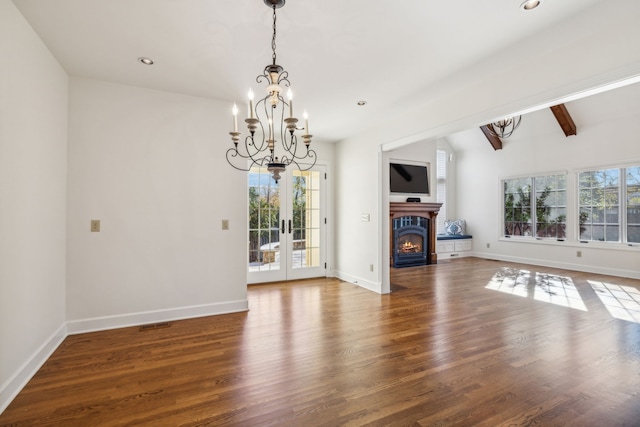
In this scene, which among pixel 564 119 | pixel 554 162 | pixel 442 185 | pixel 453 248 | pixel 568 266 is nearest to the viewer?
pixel 564 119

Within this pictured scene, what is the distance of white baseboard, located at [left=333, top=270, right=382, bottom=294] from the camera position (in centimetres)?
486

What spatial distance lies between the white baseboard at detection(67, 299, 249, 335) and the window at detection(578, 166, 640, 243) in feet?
24.2

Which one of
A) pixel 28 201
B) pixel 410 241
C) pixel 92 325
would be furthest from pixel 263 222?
pixel 410 241

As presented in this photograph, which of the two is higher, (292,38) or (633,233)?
(292,38)

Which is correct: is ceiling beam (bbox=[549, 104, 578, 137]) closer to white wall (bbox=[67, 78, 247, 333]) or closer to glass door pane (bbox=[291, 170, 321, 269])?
glass door pane (bbox=[291, 170, 321, 269])

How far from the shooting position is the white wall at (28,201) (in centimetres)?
204

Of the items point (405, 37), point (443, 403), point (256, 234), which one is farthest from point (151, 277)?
point (405, 37)

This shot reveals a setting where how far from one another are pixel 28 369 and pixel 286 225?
3728 millimetres

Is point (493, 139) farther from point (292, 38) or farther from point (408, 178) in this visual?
point (292, 38)

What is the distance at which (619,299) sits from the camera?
14.5 feet

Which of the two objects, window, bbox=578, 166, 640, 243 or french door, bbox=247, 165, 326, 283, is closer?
french door, bbox=247, 165, 326, 283

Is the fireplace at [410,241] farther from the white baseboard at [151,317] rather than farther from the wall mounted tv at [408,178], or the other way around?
the white baseboard at [151,317]

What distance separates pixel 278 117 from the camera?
451cm

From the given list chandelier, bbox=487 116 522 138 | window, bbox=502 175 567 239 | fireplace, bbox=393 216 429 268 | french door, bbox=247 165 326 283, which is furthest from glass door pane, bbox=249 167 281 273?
window, bbox=502 175 567 239
